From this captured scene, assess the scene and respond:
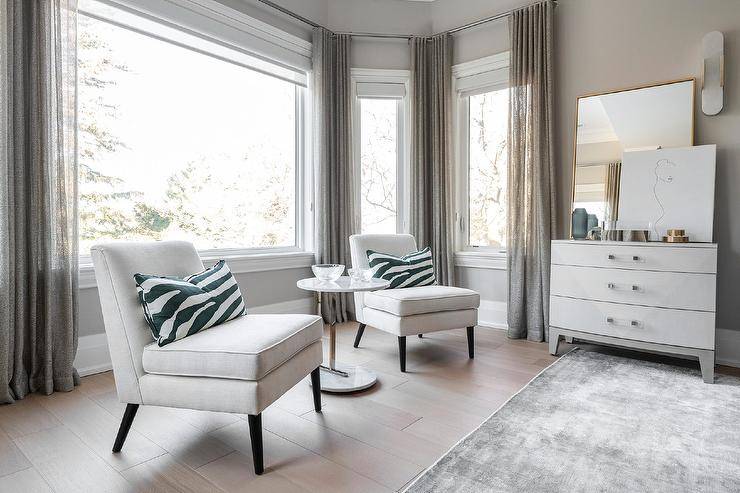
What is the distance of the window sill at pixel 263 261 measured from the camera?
3469 mm

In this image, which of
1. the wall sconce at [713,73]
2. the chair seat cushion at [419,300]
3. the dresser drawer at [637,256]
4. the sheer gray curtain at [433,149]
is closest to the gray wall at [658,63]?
the wall sconce at [713,73]

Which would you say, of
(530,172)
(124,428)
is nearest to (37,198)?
(124,428)

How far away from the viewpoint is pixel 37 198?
2375 mm

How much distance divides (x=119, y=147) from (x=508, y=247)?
2.92 metres

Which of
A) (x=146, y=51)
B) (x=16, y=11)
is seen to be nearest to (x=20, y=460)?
(x=16, y=11)

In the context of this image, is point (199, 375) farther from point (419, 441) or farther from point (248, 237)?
point (248, 237)

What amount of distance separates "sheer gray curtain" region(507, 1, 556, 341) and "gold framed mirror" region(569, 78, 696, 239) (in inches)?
8.5

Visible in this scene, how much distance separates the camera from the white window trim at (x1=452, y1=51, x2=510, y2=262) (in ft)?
13.0

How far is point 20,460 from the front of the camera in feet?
5.64

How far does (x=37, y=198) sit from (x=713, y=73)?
406cm

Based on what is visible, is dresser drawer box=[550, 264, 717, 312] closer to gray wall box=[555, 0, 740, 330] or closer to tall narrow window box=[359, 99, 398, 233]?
gray wall box=[555, 0, 740, 330]

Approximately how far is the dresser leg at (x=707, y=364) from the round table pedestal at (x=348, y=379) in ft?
6.07

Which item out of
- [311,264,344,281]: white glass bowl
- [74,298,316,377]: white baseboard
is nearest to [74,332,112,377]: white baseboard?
[74,298,316,377]: white baseboard

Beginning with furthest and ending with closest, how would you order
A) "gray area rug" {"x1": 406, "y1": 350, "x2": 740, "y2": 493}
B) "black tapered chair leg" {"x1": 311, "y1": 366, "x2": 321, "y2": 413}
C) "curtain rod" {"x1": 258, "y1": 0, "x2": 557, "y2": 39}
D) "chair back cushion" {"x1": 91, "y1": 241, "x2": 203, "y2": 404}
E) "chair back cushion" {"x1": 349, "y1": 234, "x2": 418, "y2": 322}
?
"curtain rod" {"x1": 258, "y1": 0, "x2": 557, "y2": 39} → "chair back cushion" {"x1": 349, "y1": 234, "x2": 418, "y2": 322} → "black tapered chair leg" {"x1": 311, "y1": 366, "x2": 321, "y2": 413} → "chair back cushion" {"x1": 91, "y1": 241, "x2": 203, "y2": 404} → "gray area rug" {"x1": 406, "y1": 350, "x2": 740, "y2": 493}
